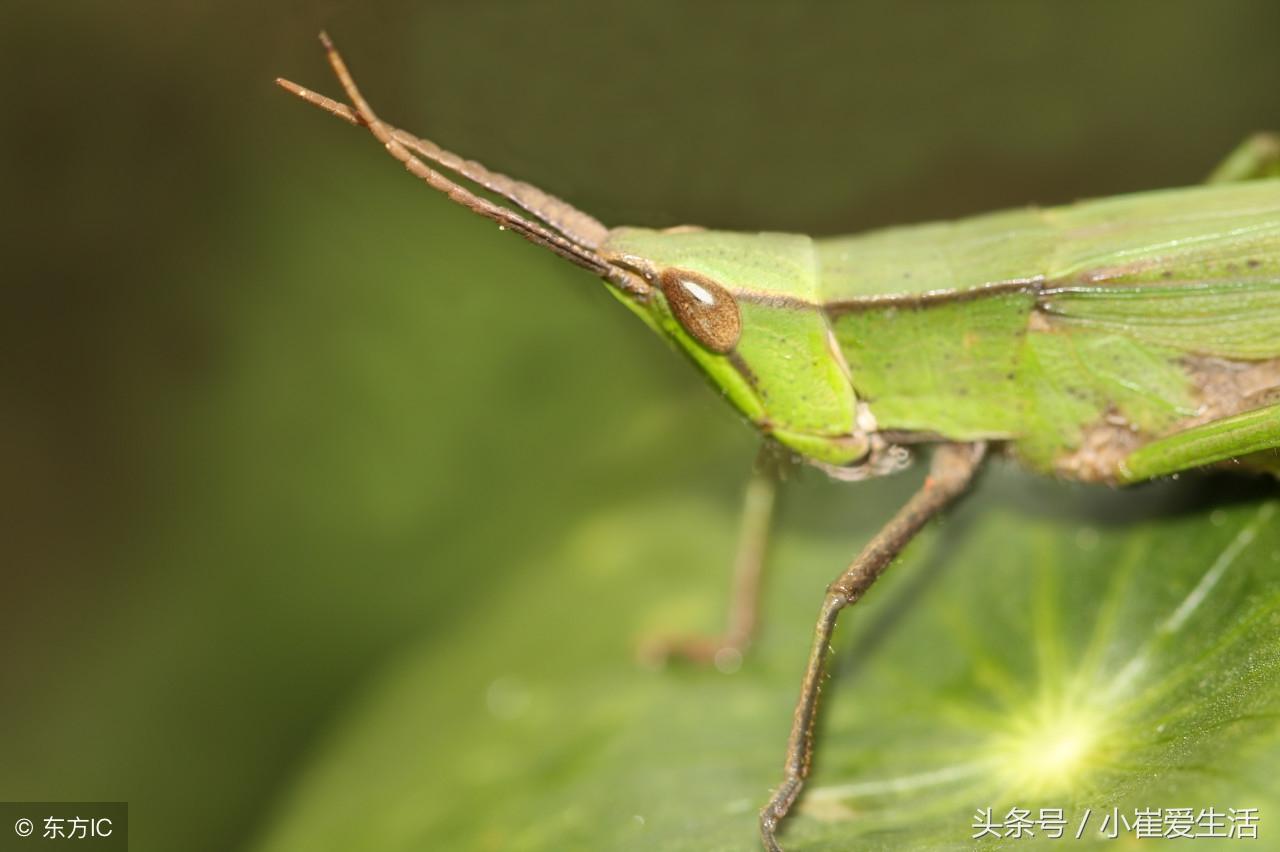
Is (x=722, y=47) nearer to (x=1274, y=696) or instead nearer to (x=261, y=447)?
(x=261, y=447)

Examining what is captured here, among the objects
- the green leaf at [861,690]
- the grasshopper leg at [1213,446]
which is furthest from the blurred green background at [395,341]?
the grasshopper leg at [1213,446]

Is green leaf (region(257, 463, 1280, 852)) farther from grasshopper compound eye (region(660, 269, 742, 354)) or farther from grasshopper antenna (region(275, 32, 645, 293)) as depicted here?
grasshopper antenna (region(275, 32, 645, 293))

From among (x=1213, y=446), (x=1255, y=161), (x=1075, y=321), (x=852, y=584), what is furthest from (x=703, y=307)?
(x=1255, y=161)

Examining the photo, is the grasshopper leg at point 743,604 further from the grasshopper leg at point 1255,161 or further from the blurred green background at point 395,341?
the grasshopper leg at point 1255,161

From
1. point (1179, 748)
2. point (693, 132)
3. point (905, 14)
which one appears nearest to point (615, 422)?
point (693, 132)

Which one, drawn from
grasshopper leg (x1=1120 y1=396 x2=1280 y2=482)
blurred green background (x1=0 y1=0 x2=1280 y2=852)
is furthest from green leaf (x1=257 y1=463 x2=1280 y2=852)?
grasshopper leg (x1=1120 y1=396 x2=1280 y2=482)

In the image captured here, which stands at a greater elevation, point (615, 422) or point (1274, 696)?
point (615, 422)
